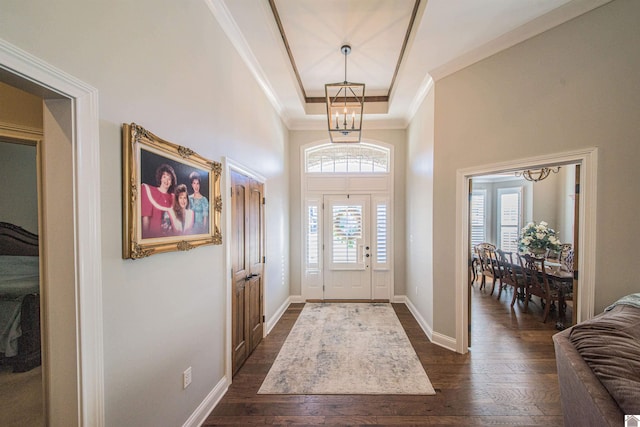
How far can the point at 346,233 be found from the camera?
4.99m

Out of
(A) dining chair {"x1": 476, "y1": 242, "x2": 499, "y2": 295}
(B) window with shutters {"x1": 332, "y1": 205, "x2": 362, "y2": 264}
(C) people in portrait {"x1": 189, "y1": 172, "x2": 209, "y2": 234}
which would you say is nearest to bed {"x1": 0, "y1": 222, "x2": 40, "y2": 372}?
(C) people in portrait {"x1": 189, "y1": 172, "x2": 209, "y2": 234}

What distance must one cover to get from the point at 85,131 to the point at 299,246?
4.15 metres

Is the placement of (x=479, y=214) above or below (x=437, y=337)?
above

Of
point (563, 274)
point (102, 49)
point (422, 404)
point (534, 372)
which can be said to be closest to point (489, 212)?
point (563, 274)

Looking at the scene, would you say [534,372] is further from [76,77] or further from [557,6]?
[76,77]

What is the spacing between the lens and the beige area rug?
246 cm

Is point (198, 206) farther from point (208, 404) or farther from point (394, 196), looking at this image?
point (394, 196)

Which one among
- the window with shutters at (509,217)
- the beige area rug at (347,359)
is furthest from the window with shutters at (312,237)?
the window with shutters at (509,217)

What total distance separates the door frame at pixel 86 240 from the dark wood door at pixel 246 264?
4.58ft

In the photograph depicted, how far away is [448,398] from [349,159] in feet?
13.4

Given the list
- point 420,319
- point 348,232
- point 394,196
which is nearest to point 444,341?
point 420,319

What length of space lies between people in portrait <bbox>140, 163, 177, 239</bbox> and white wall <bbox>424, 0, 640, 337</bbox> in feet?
10.3

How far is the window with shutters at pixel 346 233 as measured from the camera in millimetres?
4980

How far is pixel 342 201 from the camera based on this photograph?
5.02m
